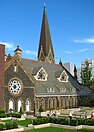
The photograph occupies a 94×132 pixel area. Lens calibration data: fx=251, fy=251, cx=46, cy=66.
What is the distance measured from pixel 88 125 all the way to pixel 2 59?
2200 centimetres

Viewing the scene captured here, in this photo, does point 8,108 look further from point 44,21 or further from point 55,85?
point 44,21

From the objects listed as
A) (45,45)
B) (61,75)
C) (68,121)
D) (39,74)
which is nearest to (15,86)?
(39,74)

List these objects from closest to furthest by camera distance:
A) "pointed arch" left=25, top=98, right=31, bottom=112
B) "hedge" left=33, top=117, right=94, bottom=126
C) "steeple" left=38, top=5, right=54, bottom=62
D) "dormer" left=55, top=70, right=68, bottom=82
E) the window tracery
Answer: "hedge" left=33, top=117, right=94, bottom=126 < "pointed arch" left=25, top=98, right=31, bottom=112 < the window tracery < "dormer" left=55, top=70, right=68, bottom=82 < "steeple" left=38, top=5, right=54, bottom=62

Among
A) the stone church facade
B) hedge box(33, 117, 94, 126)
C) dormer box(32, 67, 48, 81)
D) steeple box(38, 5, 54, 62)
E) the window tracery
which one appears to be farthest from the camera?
steeple box(38, 5, 54, 62)

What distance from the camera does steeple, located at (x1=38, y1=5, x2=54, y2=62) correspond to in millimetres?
76725

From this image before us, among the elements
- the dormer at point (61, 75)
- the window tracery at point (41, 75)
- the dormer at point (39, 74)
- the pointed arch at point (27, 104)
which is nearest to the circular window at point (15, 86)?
the pointed arch at point (27, 104)

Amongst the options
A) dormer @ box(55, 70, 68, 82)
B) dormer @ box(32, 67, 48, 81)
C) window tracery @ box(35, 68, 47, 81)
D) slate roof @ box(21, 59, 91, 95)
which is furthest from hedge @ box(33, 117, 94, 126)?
dormer @ box(55, 70, 68, 82)

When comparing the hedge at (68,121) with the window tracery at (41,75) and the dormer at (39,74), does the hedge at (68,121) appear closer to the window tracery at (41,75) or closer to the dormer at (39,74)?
the dormer at (39,74)

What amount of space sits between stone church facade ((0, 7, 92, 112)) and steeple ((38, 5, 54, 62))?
443 inches

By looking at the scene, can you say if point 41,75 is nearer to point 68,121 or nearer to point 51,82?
point 51,82

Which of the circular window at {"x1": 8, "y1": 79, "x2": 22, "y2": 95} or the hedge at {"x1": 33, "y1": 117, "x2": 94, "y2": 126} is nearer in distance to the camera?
the hedge at {"x1": 33, "y1": 117, "x2": 94, "y2": 126}

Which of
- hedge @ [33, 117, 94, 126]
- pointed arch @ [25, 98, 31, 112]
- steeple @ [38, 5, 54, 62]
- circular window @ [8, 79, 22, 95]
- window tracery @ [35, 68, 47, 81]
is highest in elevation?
steeple @ [38, 5, 54, 62]

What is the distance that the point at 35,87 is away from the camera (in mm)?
50344

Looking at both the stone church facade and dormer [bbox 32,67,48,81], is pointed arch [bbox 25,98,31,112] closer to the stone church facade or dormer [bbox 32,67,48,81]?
the stone church facade
